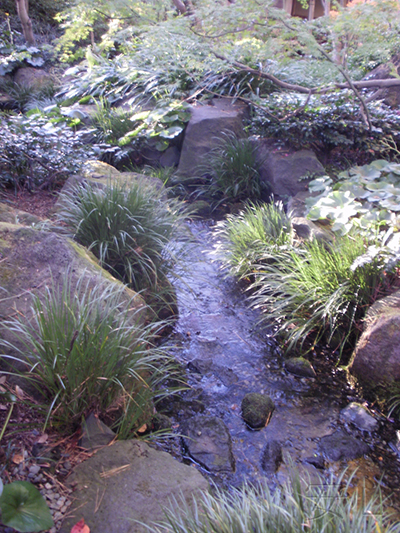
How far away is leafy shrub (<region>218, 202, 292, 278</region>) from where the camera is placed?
14.0 feet

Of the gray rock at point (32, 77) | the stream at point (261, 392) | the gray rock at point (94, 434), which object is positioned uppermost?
the gray rock at point (32, 77)

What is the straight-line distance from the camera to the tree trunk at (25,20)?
10.1 metres

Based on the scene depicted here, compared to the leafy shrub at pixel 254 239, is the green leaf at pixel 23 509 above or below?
above

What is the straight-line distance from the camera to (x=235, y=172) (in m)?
6.25

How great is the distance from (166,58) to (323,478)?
22.2ft

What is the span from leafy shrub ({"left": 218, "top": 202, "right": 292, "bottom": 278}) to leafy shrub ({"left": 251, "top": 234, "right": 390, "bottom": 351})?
1.94 ft

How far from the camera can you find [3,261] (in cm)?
235

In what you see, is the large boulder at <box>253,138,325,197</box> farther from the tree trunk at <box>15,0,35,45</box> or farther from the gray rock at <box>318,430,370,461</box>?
the tree trunk at <box>15,0,35,45</box>

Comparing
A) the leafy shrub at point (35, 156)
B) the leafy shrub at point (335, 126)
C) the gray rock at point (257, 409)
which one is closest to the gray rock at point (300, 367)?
the gray rock at point (257, 409)

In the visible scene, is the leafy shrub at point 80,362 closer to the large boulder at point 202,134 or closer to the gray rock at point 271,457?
the gray rock at point 271,457

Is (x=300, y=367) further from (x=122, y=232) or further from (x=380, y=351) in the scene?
(x=122, y=232)

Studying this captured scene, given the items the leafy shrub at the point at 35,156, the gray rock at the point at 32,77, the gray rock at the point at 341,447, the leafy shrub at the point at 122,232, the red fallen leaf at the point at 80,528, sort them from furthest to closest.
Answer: the gray rock at the point at 32,77
the leafy shrub at the point at 35,156
the leafy shrub at the point at 122,232
the gray rock at the point at 341,447
the red fallen leaf at the point at 80,528

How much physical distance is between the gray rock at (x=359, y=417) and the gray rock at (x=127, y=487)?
134 centimetres

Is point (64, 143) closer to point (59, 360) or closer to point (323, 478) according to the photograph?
point (59, 360)
